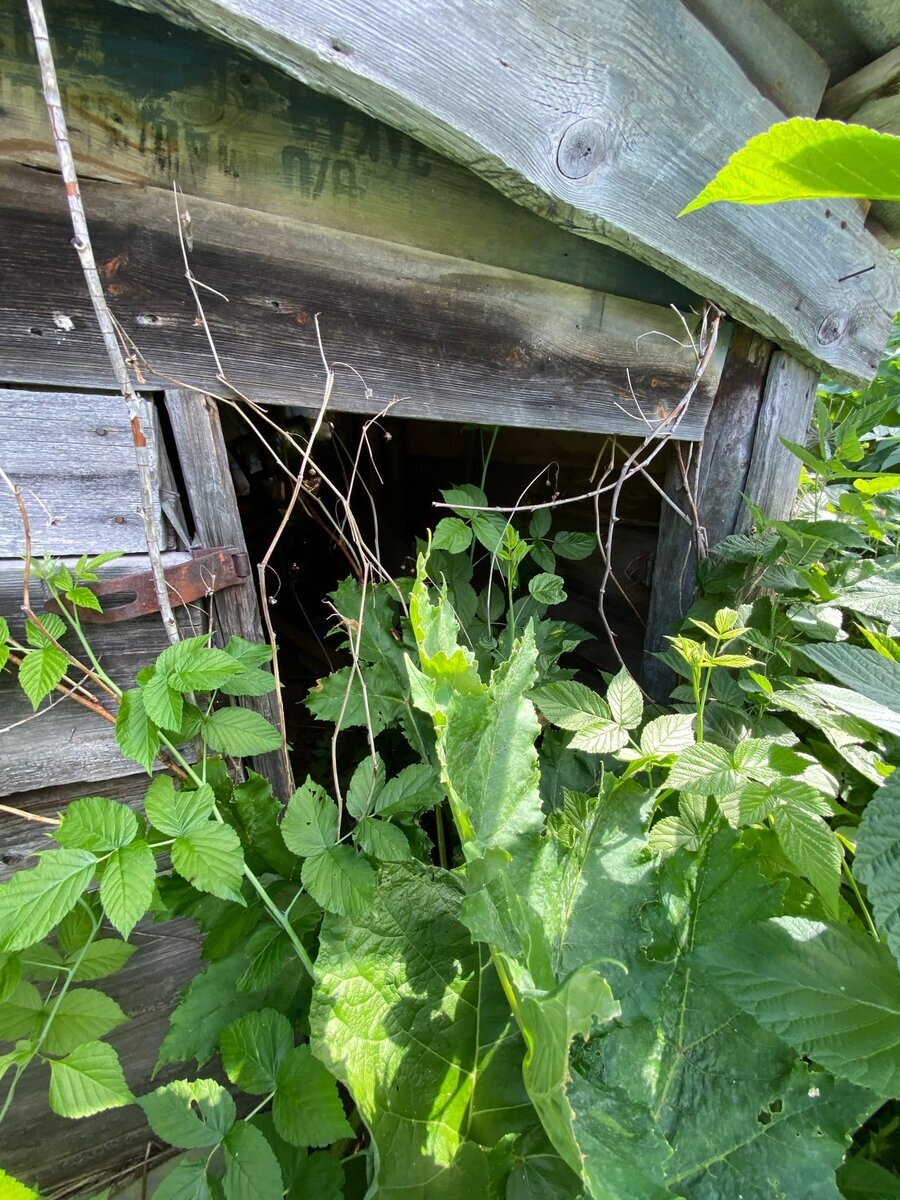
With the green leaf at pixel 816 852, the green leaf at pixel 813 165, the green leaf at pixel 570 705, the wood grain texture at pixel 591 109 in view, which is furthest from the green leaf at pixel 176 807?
the wood grain texture at pixel 591 109

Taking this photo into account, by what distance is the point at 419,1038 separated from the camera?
2.52ft

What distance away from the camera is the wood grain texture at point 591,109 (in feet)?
2.63

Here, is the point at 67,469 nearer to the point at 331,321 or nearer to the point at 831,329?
the point at 331,321

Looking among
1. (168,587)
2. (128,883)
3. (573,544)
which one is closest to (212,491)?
(168,587)

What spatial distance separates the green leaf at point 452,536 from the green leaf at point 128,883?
82cm

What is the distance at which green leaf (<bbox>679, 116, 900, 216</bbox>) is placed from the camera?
1.16 feet

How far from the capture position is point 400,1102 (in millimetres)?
720

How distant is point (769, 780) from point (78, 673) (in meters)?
1.18

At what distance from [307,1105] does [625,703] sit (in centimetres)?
74

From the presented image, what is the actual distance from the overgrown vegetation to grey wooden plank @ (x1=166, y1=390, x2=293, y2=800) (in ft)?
0.60

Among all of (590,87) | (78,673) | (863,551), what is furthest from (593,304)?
(78,673)

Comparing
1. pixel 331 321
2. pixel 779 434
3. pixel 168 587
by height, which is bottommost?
pixel 168 587

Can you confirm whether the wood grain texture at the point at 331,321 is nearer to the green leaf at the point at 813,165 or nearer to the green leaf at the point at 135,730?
the green leaf at the point at 135,730

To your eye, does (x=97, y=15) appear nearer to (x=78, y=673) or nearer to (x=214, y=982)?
(x=78, y=673)
